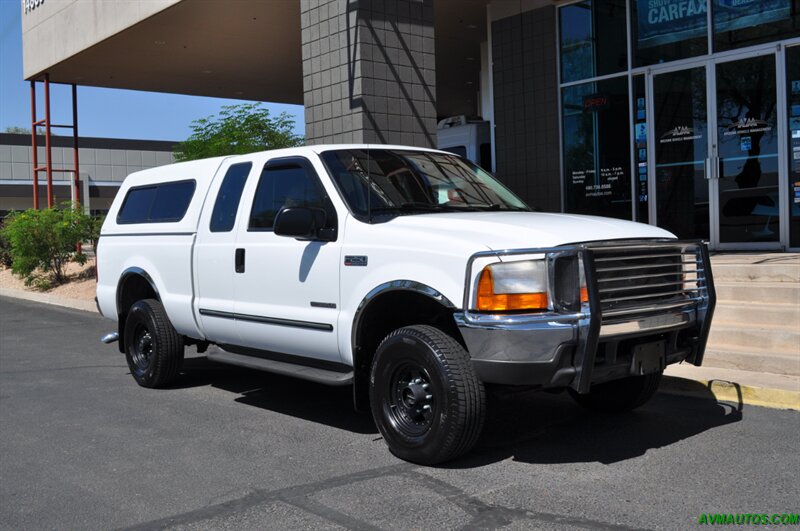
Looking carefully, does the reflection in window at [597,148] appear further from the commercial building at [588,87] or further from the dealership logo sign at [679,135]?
the dealership logo sign at [679,135]

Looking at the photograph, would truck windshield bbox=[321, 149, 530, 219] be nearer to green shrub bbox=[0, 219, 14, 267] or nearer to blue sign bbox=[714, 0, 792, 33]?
blue sign bbox=[714, 0, 792, 33]

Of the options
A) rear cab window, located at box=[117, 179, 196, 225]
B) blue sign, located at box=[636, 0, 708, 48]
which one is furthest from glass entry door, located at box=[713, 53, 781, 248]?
rear cab window, located at box=[117, 179, 196, 225]

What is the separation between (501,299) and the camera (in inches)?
186

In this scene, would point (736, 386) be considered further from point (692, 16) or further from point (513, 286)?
point (692, 16)

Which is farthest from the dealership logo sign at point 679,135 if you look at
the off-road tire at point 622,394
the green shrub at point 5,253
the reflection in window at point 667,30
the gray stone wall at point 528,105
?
the green shrub at point 5,253

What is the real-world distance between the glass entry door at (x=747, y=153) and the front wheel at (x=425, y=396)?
8.33 m

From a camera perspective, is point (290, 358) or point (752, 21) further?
point (752, 21)

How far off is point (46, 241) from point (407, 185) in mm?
16287

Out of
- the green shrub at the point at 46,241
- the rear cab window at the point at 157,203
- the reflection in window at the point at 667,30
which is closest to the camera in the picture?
the rear cab window at the point at 157,203

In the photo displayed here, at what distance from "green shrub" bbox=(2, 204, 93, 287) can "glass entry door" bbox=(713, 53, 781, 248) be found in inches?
599

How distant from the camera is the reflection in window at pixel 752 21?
11.5m

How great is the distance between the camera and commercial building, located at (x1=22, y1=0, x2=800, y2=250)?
1155 cm

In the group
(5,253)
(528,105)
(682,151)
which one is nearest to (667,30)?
(682,151)

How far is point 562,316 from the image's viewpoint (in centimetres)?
463
